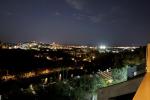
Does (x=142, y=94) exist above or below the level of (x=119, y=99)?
above

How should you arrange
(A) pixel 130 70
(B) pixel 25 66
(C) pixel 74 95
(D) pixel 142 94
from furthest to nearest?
(B) pixel 25 66 → (C) pixel 74 95 → (A) pixel 130 70 → (D) pixel 142 94

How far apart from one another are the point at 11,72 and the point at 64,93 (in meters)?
57.3

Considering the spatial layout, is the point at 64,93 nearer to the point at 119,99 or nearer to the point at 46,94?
the point at 46,94

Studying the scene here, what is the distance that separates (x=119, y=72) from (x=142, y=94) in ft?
50.4

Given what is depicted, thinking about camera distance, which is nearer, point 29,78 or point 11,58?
point 29,78

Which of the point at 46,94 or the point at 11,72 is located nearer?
the point at 46,94

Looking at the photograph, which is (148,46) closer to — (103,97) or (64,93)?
(103,97)

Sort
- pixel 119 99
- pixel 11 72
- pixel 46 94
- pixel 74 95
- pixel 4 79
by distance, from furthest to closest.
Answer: pixel 11 72 < pixel 4 79 < pixel 46 94 < pixel 74 95 < pixel 119 99

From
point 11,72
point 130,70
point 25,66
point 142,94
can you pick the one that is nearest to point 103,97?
point 142,94

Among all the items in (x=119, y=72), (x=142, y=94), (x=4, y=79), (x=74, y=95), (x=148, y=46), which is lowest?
(x=4, y=79)

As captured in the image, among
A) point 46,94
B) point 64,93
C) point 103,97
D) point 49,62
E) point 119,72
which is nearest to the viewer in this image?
point 103,97

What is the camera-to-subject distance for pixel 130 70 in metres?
15.5

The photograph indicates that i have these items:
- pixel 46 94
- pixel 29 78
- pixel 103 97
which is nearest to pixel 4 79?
pixel 29 78

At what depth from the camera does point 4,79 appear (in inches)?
2899
